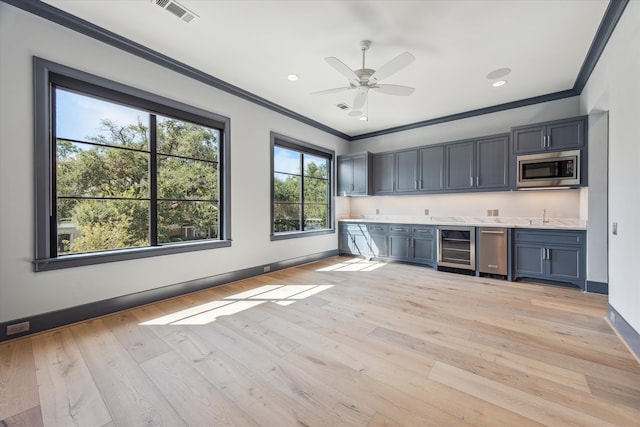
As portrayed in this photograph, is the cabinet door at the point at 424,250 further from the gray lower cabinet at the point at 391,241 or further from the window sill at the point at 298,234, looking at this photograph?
the window sill at the point at 298,234

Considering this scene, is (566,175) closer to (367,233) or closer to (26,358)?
(367,233)

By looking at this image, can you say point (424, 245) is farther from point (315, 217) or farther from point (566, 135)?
point (566, 135)

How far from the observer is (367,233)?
591 cm

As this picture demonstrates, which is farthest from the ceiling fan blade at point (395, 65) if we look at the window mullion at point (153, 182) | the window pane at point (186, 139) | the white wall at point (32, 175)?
the window mullion at point (153, 182)

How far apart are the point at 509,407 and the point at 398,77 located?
3.74 meters

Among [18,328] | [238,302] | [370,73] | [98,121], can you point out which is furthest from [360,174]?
[18,328]

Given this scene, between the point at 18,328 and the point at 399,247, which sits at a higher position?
the point at 399,247

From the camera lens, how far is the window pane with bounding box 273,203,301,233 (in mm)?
5004

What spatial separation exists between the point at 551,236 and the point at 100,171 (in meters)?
6.04

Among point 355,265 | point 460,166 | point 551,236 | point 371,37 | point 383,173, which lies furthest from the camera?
point 383,173

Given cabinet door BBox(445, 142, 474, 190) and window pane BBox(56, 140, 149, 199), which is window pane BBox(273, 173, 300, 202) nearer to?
window pane BBox(56, 140, 149, 199)

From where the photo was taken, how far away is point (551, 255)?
3.95 meters

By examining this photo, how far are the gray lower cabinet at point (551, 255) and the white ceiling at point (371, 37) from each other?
2.25 m

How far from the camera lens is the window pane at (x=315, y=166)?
5793 millimetres
